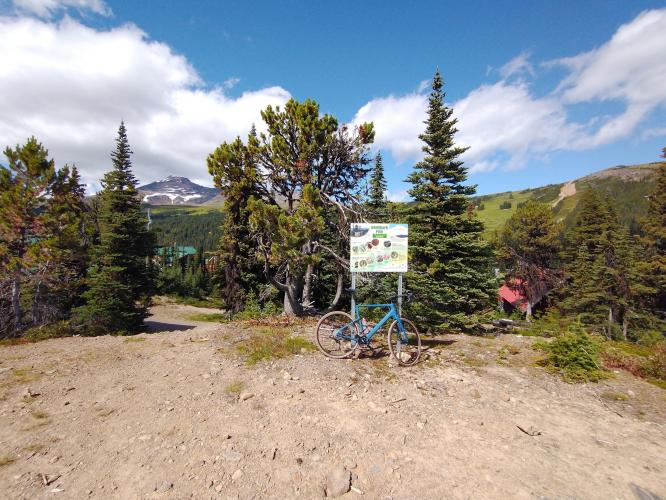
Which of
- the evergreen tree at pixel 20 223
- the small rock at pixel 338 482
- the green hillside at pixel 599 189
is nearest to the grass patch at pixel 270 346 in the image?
the small rock at pixel 338 482

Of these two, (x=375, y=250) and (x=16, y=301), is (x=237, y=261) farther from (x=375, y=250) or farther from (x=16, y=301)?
(x=375, y=250)

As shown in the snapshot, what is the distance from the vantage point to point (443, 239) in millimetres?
12727

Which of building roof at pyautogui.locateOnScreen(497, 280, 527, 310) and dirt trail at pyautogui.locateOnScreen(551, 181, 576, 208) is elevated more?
dirt trail at pyautogui.locateOnScreen(551, 181, 576, 208)

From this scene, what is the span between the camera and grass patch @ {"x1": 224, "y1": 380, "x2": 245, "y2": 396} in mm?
5780

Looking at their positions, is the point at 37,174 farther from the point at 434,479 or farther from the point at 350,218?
the point at 434,479

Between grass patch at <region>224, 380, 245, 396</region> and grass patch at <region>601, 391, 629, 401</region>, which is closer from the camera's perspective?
grass patch at <region>224, 380, 245, 396</region>

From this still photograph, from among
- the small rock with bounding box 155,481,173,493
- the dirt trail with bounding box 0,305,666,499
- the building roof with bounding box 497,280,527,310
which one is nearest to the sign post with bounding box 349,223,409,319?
the dirt trail with bounding box 0,305,666,499

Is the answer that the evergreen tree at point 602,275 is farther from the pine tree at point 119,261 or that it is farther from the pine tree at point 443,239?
the pine tree at point 119,261

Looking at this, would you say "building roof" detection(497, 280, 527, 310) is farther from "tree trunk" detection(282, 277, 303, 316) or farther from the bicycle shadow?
"tree trunk" detection(282, 277, 303, 316)

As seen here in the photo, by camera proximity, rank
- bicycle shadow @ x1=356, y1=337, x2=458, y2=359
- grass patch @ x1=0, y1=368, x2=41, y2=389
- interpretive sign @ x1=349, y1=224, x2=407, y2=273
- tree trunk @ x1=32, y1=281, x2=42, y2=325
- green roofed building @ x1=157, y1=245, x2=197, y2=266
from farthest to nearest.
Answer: green roofed building @ x1=157, y1=245, x2=197, y2=266 < tree trunk @ x1=32, y1=281, x2=42, y2=325 < interpretive sign @ x1=349, y1=224, x2=407, y2=273 < bicycle shadow @ x1=356, y1=337, x2=458, y2=359 < grass patch @ x1=0, y1=368, x2=41, y2=389

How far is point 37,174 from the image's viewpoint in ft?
46.3

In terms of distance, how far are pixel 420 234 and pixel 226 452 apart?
10.6m

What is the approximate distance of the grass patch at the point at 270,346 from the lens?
295 inches

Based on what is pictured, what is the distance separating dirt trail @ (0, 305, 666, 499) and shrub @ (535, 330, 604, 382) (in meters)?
0.32
